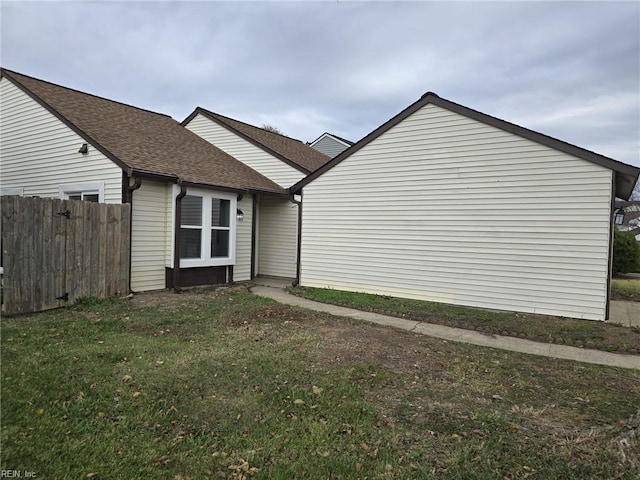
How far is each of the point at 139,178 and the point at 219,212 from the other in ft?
8.07

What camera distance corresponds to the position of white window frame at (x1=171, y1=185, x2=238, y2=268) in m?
9.66

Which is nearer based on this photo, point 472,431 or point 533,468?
point 533,468

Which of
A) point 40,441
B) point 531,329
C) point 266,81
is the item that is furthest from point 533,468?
point 266,81

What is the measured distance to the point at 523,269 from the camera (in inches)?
326

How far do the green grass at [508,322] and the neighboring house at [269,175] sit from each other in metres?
4.26

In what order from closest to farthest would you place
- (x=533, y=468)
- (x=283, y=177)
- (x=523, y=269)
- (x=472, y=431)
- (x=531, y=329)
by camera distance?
(x=533, y=468), (x=472, y=431), (x=531, y=329), (x=523, y=269), (x=283, y=177)

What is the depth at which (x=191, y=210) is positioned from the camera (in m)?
10.1

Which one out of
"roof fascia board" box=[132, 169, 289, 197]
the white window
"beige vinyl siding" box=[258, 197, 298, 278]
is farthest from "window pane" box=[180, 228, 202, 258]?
"beige vinyl siding" box=[258, 197, 298, 278]

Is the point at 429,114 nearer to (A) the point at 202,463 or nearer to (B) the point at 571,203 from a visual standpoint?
(B) the point at 571,203

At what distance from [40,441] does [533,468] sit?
3.56 metres

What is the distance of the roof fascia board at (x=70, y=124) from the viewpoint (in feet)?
28.8

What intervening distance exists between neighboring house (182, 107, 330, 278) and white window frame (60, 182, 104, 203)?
15.3ft

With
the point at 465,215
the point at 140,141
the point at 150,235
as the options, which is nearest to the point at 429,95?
the point at 465,215

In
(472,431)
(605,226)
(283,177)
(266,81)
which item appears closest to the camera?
(472,431)
